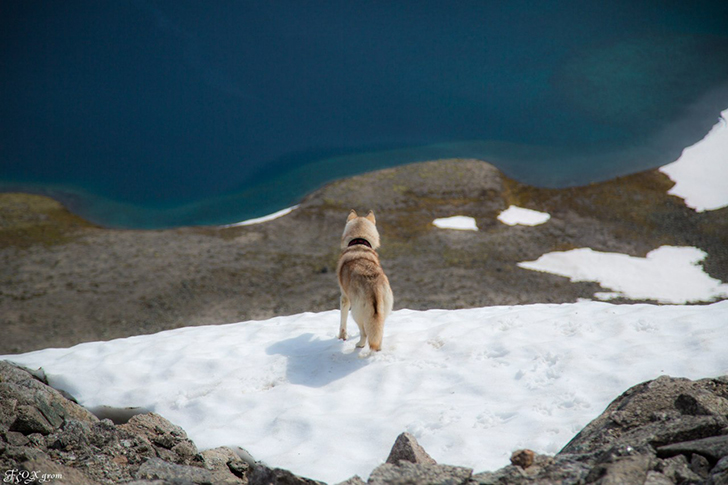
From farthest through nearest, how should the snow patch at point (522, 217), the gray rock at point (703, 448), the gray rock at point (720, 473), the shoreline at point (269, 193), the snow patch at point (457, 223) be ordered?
the shoreline at point (269, 193) < the snow patch at point (522, 217) < the snow patch at point (457, 223) < the gray rock at point (703, 448) < the gray rock at point (720, 473)

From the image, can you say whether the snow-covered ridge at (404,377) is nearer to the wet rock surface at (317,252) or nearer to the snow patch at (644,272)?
the wet rock surface at (317,252)

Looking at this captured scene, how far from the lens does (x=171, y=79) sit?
1903 inches

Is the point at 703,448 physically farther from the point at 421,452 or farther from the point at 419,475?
the point at 421,452

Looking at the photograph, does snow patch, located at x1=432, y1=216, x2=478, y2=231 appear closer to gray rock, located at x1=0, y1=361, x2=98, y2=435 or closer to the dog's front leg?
the dog's front leg

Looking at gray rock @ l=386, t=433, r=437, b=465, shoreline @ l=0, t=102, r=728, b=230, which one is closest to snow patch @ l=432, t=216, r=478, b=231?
shoreline @ l=0, t=102, r=728, b=230

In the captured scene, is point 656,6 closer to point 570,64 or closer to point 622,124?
point 570,64

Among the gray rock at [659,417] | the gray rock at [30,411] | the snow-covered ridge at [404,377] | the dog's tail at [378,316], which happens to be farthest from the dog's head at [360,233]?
the gray rock at [659,417]

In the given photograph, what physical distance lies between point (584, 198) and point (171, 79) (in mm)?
36495

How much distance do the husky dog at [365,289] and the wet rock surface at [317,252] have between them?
1144 centimetres

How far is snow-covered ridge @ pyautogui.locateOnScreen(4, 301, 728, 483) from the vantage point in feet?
25.1

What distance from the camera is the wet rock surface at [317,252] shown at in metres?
22.7

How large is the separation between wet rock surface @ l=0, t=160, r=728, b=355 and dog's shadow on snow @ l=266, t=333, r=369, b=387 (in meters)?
10.7

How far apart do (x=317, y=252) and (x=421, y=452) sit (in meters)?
22.5

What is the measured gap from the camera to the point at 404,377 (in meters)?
9.64
